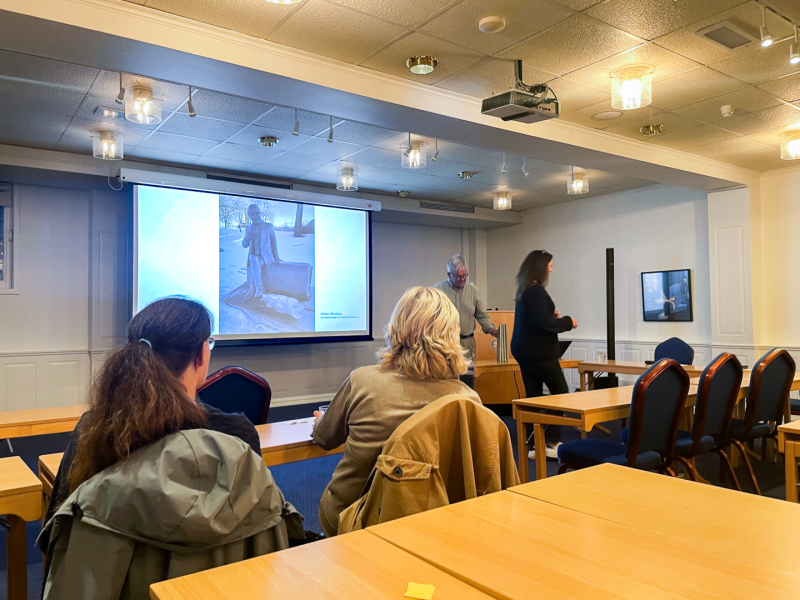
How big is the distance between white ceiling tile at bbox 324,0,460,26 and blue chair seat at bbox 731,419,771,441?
2.87 m

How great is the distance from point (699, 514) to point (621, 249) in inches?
283

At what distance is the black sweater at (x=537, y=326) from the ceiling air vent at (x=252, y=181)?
3740 mm

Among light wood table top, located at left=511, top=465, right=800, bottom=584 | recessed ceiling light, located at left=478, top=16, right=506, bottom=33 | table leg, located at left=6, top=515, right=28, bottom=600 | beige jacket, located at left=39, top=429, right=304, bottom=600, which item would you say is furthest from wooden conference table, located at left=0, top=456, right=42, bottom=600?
recessed ceiling light, located at left=478, top=16, right=506, bottom=33

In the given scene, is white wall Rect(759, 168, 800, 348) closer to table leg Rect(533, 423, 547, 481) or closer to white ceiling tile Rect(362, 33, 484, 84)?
white ceiling tile Rect(362, 33, 484, 84)

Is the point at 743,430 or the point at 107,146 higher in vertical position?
the point at 107,146

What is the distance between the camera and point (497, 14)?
3100 millimetres

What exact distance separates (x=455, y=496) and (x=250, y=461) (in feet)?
2.11

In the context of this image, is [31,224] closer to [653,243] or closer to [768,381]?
[768,381]

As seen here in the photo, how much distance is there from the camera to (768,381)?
3.52 meters

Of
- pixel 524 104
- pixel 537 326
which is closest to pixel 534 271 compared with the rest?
pixel 537 326

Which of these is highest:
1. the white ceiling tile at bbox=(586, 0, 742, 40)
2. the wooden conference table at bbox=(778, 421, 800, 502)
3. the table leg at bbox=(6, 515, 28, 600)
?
the white ceiling tile at bbox=(586, 0, 742, 40)

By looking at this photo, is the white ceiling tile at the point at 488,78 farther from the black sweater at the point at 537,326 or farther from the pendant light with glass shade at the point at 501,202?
the pendant light with glass shade at the point at 501,202

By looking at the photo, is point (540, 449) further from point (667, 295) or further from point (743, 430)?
point (667, 295)

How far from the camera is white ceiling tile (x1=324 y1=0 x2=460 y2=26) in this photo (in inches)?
117
